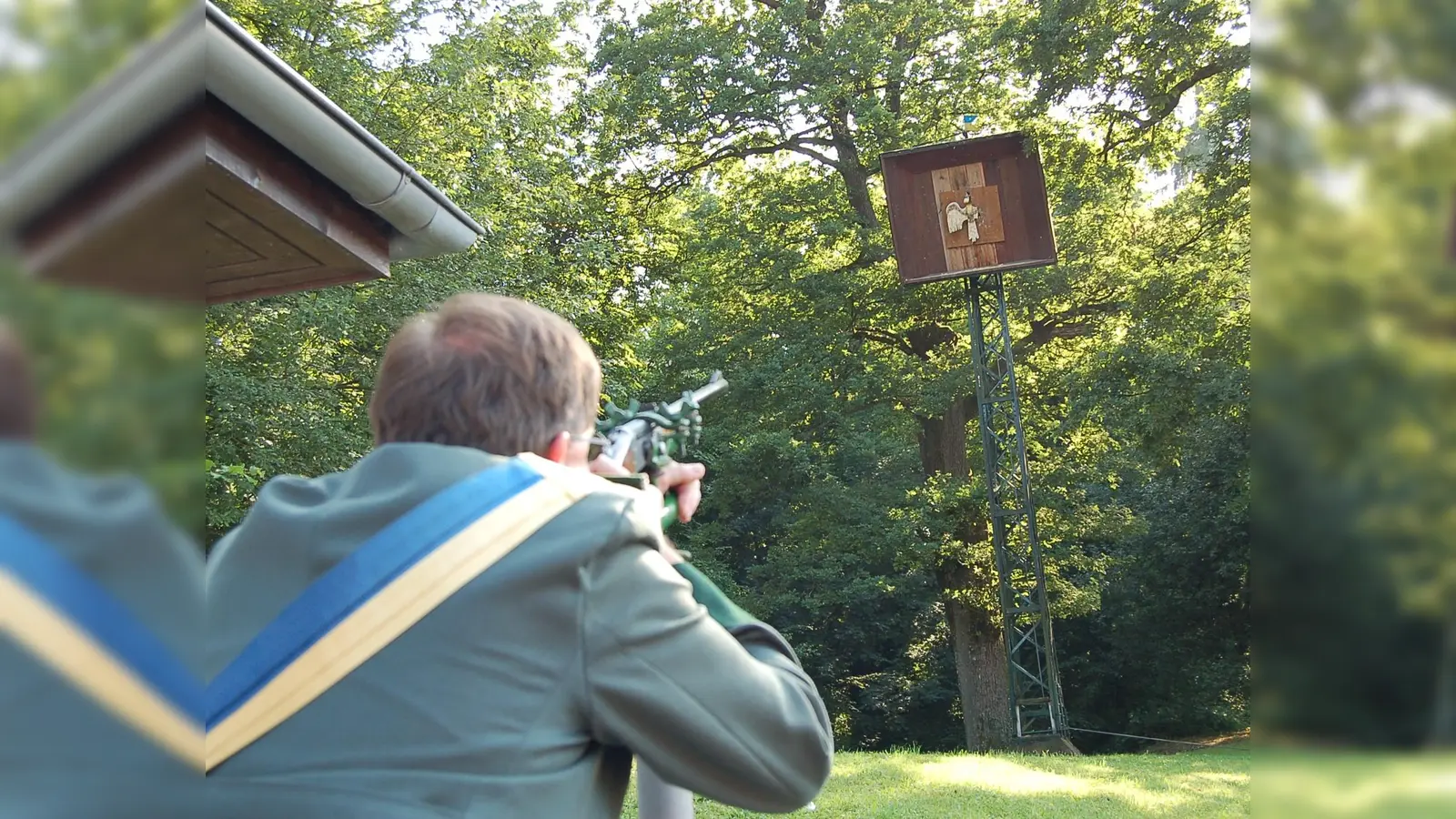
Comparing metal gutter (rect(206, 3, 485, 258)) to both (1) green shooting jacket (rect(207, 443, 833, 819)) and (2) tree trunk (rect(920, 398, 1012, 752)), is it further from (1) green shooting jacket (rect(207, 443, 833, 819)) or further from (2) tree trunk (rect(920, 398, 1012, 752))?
(2) tree trunk (rect(920, 398, 1012, 752))

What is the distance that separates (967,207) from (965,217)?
11cm

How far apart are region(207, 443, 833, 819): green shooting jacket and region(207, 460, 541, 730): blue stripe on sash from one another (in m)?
0.03

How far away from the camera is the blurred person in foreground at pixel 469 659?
Result: 1.28 meters

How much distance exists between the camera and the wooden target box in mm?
13094

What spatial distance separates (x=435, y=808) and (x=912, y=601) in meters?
19.7

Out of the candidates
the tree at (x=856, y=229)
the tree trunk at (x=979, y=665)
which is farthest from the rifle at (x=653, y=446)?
the tree trunk at (x=979, y=665)

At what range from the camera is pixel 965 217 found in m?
13.2

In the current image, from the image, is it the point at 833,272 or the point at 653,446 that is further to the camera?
the point at 833,272

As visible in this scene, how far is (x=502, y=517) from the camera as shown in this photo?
134 centimetres

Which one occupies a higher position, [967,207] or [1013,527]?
[967,207]

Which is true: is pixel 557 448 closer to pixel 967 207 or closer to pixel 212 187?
pixel 212 187
